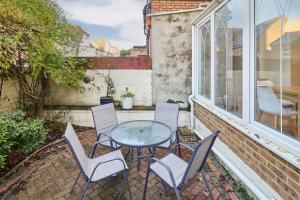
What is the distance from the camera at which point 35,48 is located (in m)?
5.04

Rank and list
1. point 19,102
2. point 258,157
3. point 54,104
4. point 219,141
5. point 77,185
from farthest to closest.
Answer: point 54,104, point 19,102, point 219,141, point 77,185, point 258,157

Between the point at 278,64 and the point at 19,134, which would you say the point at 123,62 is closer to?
the point at 19,134

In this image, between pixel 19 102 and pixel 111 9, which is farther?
pixel 111 9

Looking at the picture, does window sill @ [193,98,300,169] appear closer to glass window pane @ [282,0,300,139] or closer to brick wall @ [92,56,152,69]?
glass window pane @ [282,0,300,139]

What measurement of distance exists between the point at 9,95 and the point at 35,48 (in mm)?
1849

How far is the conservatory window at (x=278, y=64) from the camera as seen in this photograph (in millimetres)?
2443

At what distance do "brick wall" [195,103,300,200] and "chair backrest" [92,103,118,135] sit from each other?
226 centimetres

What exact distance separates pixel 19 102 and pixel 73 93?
158cm

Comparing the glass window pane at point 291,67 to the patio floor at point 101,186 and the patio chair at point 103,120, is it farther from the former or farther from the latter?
the patio chair at point 103,120

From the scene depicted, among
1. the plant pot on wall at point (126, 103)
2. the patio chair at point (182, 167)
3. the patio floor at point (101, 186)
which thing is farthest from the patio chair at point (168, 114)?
the plant pot on wall at point (126, 103)

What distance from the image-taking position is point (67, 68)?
6312mm

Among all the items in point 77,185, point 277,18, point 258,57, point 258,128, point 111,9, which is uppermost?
point 111,9

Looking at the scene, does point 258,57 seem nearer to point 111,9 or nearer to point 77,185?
point 77,185

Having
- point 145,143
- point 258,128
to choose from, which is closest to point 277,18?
point 258,128
